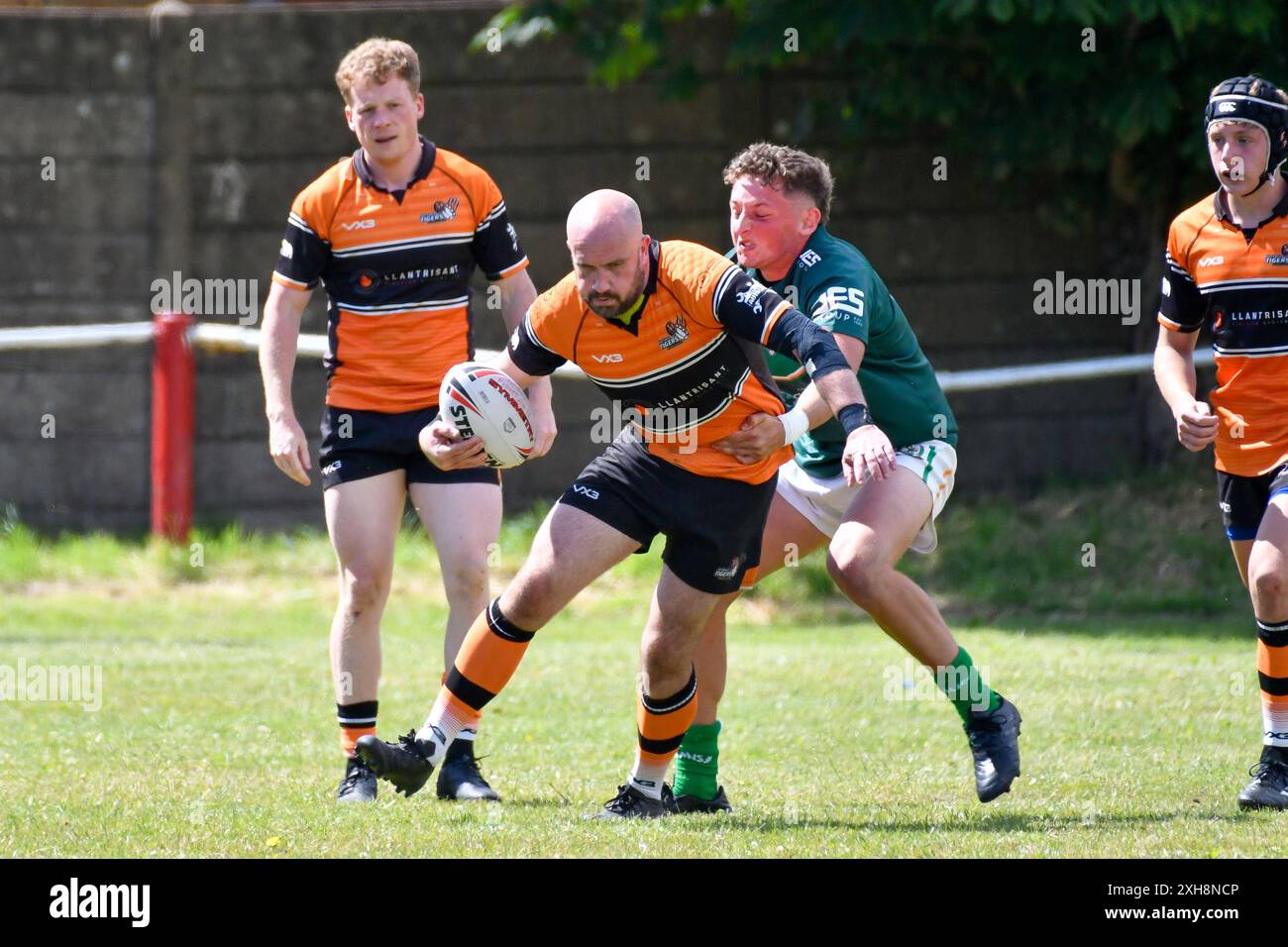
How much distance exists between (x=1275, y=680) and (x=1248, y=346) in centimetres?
114

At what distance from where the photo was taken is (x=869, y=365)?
19.9ft

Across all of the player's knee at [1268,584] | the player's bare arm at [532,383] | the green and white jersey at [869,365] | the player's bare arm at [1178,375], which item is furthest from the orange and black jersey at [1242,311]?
the player's bare arm at [532,383]

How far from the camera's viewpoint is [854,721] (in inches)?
305

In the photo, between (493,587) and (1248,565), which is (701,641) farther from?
(493,587)

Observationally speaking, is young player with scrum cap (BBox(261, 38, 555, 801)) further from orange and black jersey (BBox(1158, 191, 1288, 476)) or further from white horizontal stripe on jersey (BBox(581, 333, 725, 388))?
orange and black jersey (BBox(1158, 191, 1288, 476))

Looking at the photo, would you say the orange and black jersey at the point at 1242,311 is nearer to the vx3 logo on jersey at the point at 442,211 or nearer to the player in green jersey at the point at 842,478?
the player in green jersey at the point at 842,478

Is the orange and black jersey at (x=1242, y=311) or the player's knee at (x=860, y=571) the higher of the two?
the orange and black jersey at (x=1242, y=311)

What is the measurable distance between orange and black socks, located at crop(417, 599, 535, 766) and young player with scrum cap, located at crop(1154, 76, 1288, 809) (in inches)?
88.1

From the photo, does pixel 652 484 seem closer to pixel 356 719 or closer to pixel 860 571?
pixel 860 571

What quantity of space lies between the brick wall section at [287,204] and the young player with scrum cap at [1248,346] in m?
6.34

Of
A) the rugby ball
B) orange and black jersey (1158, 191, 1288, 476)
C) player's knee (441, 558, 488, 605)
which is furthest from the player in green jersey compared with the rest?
orange and black jersey (1158, 191, 1288, 476)

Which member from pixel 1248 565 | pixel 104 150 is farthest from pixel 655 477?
pixel 104 150

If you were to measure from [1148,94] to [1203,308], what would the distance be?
436 centimetres

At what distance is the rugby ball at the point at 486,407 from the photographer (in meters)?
5.45
